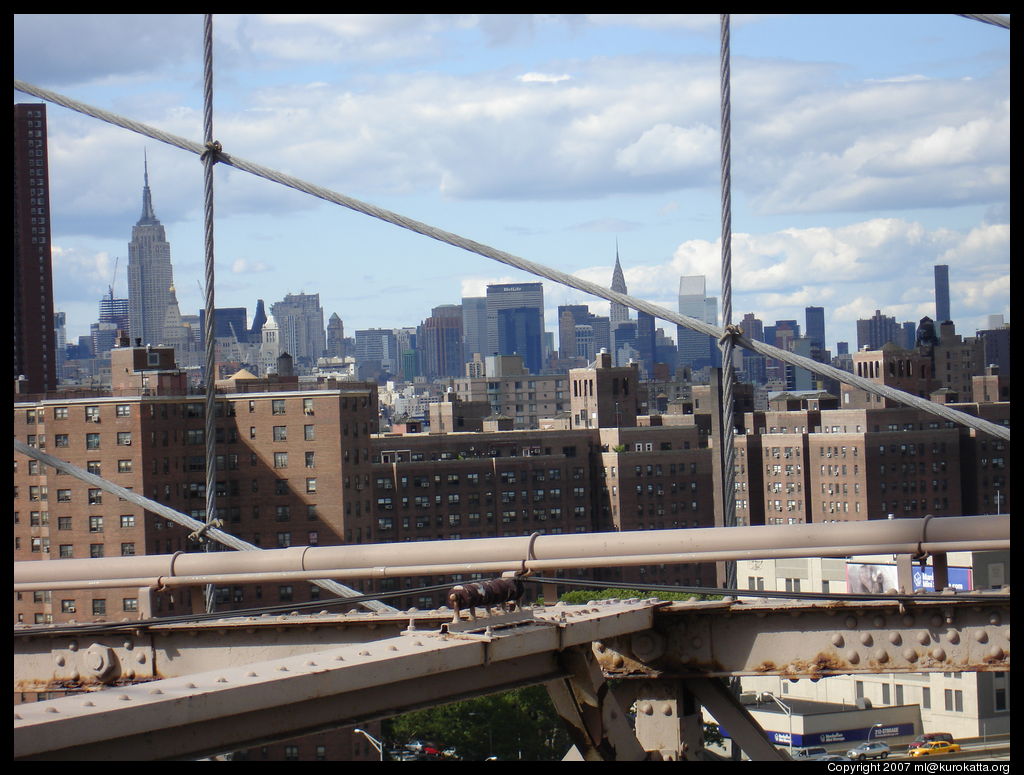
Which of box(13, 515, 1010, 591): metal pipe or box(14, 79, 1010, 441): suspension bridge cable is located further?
box(14, 79, 1010, 441): suspension bridge cable

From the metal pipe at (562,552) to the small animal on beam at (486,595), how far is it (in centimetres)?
26

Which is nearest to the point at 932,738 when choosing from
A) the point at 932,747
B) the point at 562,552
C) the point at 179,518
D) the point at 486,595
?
the point at 932,747

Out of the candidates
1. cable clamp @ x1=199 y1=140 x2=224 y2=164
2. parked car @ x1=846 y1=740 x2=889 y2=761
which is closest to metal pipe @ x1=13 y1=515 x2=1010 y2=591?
cable clamp @ x1=199 y1=140 x2=224 y2=164

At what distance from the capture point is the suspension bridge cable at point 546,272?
240 inches

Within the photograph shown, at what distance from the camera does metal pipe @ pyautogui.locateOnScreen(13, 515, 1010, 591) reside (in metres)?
5.01

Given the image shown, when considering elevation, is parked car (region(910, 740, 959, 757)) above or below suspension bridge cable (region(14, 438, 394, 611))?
below

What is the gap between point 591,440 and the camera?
79750 mm

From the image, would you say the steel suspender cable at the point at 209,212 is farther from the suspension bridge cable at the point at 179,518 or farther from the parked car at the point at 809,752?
the parked car at the point at 809,752

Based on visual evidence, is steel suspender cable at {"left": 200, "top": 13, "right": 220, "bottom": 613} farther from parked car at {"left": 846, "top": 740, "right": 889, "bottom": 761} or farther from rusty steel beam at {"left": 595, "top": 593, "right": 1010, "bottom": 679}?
parked car at {"left": 846, "top": 740, "right": 889, "bottom": 761}

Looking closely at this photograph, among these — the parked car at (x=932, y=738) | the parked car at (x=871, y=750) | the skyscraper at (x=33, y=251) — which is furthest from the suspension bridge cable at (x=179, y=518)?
the skyscraper at (x=33, y=251)

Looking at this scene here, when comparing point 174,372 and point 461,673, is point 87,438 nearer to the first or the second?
point 174,372

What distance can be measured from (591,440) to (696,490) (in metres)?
6.37

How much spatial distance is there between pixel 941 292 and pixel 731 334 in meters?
175
